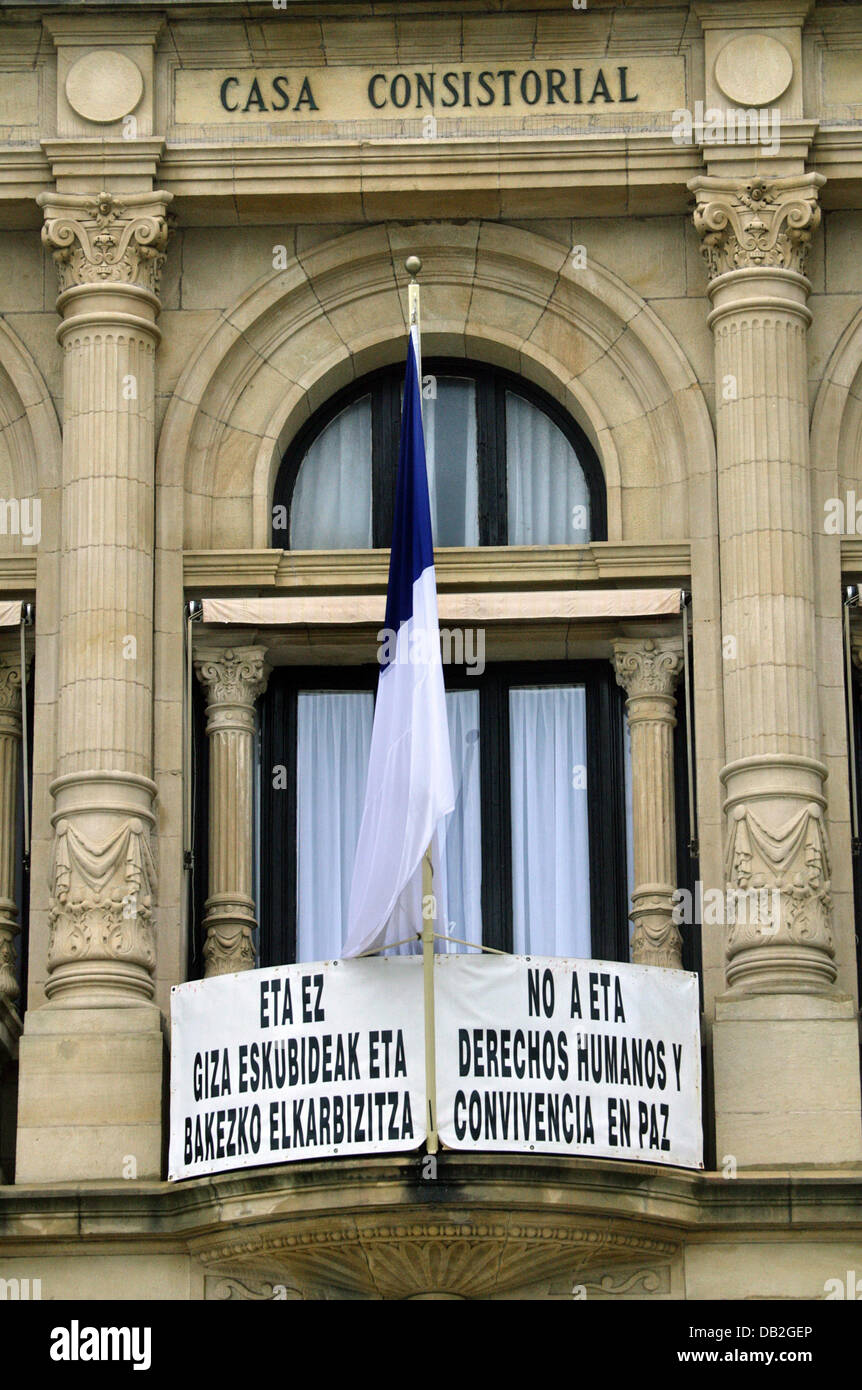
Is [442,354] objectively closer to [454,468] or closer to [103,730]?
[454,468]

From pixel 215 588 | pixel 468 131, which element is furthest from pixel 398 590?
pixel 468 131

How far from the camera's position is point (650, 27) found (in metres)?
34.5

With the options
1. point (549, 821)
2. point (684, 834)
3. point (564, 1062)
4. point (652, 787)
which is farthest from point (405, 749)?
point (684, 834)

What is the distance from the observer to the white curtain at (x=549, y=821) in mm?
33531

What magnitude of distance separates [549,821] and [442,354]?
4.56 metres

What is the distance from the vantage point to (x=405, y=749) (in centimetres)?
3092

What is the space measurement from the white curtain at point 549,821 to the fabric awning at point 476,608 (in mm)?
1141

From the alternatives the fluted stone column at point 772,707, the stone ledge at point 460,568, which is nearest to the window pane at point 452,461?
the stone ledge at point 460,568

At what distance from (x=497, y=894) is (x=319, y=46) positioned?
7880 millimetres

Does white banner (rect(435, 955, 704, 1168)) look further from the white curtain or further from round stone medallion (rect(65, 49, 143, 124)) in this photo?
round stone medallion (rect(65, 49, 143, 124))

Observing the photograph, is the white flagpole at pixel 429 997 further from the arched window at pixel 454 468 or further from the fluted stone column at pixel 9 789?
the arched window at pixel 454 468

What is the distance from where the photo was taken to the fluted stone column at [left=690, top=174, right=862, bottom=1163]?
3108cm

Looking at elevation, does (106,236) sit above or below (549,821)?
above
